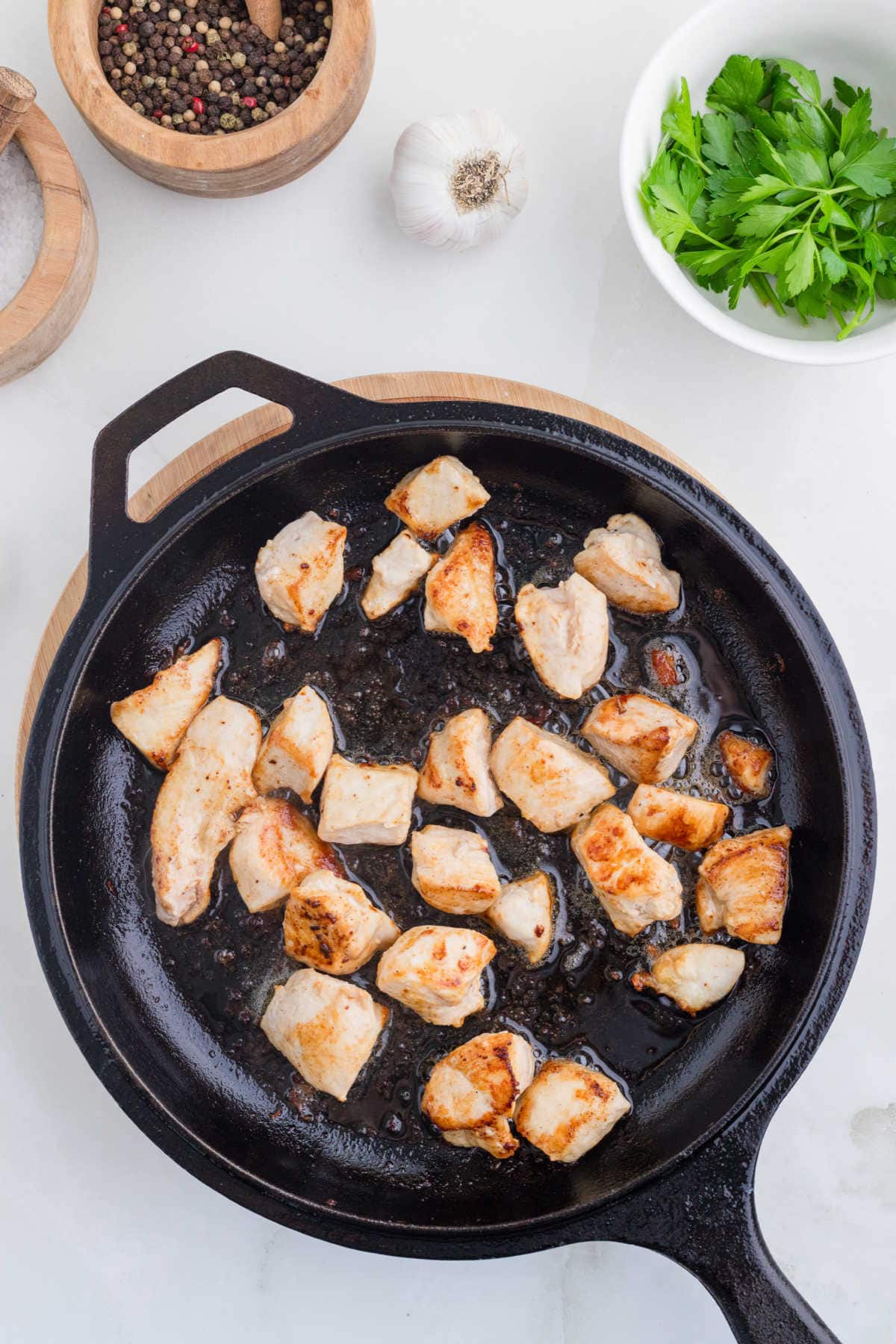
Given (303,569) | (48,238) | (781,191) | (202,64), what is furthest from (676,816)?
(202,64)

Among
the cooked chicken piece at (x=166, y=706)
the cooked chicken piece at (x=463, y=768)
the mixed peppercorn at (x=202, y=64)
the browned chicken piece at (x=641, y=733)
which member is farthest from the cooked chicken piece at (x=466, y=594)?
the mixed peppercorn at (x=202, y=64)

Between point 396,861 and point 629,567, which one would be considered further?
point 396,861

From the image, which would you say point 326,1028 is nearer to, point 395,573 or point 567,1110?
point 567,1110

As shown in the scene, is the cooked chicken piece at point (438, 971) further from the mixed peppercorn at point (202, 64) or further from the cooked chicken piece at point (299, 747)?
the mixed peppercorn at point (202, 64)

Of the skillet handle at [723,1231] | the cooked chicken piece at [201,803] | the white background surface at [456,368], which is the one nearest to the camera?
the skillet handle at [723,1231]

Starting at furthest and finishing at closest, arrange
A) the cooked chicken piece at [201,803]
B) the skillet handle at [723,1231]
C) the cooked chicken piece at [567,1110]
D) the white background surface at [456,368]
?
the white background surface at [456,368] → the cooked chicken piece at [201,803] → the cooked chicken piece at [567,1110] → the skillet handle at [723,1231]

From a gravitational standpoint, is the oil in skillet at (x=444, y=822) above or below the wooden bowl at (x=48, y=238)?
below

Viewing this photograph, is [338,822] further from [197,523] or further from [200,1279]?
[200,1279]

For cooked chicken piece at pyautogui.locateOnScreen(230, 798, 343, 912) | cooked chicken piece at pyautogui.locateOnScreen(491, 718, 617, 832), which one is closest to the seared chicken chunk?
cooked chicken piece at pyautogui.locateOnScreen(230, 798, 343, 912)
